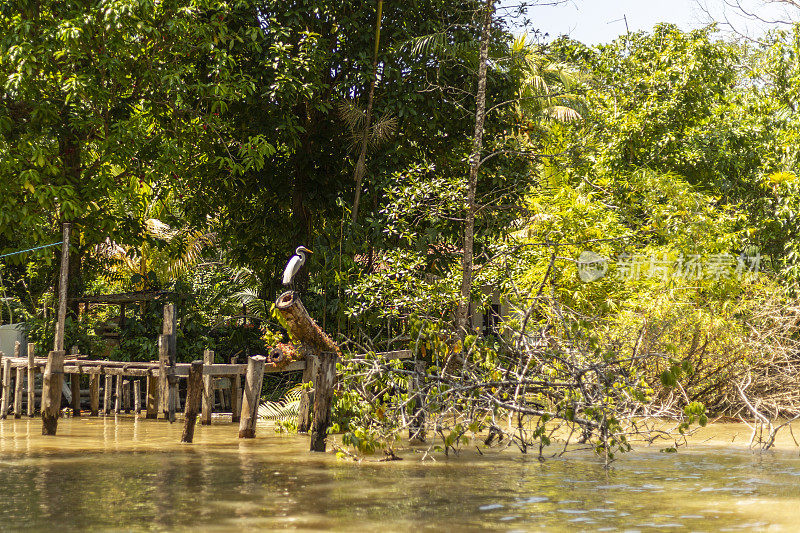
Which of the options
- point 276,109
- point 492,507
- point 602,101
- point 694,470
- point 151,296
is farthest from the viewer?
point 602,101

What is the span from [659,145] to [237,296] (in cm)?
896

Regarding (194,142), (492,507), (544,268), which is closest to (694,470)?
(492,507)

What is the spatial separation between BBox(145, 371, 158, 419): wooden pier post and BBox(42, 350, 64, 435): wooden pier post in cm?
328

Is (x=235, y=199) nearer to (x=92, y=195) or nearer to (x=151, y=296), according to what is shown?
(x=151, y=296)

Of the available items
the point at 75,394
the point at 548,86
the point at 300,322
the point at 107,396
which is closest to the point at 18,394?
the point at 75,394

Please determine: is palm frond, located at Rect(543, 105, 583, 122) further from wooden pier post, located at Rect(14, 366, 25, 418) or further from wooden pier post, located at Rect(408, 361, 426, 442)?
wooden pier post, located at Rect(408, 361, 426, 442)

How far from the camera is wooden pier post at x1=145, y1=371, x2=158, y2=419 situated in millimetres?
Answer: 15664

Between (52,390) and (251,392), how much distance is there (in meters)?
2.80

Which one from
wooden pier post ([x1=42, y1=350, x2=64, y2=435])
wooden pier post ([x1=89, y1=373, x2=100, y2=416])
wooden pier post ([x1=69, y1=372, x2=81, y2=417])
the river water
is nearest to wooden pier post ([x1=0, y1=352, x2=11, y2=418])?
wooden pier post ([x1=69, y1=372, x2=81, y2=417])

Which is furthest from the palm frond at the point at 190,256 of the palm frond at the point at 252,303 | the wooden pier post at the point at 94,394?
the wooden pier post at the point at 94,394

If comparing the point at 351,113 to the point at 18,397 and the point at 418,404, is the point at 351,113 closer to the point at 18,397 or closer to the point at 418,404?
the point at 418,404

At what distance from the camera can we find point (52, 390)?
12094mm

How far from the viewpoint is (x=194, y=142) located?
52.9 feet

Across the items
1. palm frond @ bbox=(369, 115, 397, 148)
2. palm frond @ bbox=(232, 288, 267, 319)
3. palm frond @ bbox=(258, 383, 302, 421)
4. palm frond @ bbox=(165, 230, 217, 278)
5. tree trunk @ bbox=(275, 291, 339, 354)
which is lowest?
palm frond @ bbox=(258, 383, 302, 421)
